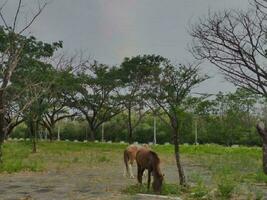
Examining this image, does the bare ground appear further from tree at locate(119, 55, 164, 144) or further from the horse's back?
tree at locate(119, 55, 164, 144)

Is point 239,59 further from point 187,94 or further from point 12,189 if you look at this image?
point 12,189

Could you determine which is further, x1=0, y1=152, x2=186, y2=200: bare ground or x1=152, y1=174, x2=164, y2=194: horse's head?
x1=0, y1=152, x2=186, y2=200: bare ground

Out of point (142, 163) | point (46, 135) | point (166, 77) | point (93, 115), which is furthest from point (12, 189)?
point (46, 135)

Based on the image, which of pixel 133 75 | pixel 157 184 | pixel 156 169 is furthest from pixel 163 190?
pixel 133 75

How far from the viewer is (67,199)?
1253 centimetres

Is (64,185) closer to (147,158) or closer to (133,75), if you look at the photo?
(147,158)

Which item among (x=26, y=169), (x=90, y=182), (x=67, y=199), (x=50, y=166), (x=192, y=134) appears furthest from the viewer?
(x=192, y=134)

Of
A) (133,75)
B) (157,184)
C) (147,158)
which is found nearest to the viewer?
(157,184)

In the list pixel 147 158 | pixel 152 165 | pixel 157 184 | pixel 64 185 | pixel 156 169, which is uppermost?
pixel 147 158

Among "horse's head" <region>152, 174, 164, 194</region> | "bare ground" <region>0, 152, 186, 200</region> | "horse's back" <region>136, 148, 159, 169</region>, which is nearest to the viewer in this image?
"horse's head" <region>152, 174, 164, 194</region>

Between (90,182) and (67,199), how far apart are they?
4.05m

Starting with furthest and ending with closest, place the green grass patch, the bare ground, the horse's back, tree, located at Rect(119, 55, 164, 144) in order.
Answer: tree, located at Rect(119, 55, 164, 144)
the horse's back
the bare ground
the green grass patch

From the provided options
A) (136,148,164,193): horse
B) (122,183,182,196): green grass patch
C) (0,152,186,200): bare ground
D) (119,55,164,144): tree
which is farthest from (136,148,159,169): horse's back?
(119,55,164,144): tree

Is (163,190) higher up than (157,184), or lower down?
lower down
